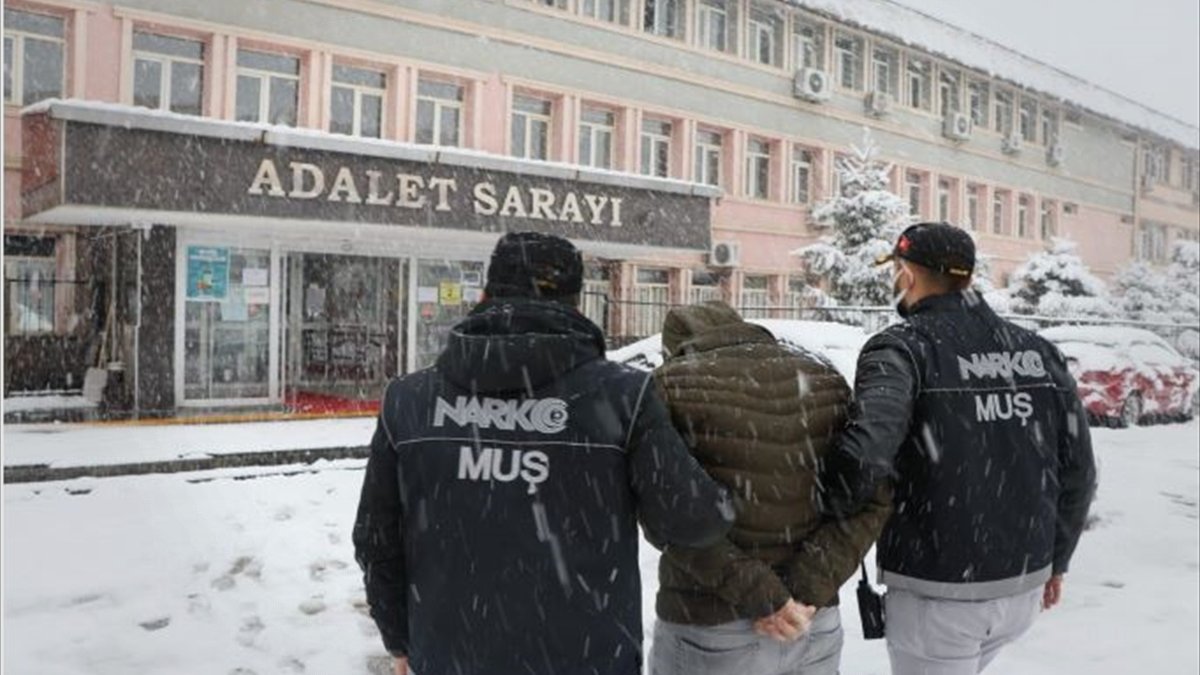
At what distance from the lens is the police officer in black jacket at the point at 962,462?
1.85 m

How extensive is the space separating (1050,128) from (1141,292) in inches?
161

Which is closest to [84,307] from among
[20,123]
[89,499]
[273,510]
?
[20,123]

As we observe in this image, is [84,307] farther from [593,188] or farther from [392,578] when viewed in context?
[392,578]

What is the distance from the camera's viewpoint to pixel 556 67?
13.4 m

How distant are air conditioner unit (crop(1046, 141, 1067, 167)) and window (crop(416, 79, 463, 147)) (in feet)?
42.6

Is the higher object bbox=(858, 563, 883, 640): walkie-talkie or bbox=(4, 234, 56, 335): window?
bbox=(4, 234, 56, 335): window

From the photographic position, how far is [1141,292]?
20.0 m

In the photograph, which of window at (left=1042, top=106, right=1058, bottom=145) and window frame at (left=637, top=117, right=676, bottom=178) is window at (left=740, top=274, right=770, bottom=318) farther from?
window at (left=1042, top=106, right=1058, bottom=145)

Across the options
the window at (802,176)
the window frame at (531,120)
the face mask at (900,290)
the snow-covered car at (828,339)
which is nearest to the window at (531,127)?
the window frame at (531,120)

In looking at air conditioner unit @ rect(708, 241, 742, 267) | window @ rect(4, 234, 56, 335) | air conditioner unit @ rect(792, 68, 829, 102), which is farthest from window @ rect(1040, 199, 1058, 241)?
window @ rect(4, 234, 56, 335)

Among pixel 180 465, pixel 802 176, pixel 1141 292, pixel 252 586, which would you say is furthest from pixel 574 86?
pixel 1141 292

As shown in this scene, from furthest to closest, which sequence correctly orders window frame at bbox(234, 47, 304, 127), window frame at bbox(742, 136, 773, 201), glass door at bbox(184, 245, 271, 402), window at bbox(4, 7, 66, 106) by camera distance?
1. window frame at bbox(742, 136, 773, 201)
2. window frame at bbox(234, 47, 304, 127)
3. glass door at bbox(184, 245, 271, 402)
4. window at bbox(4, 7, 66, 106)

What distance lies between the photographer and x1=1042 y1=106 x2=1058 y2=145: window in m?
19.1

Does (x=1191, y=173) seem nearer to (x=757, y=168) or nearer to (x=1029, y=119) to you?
(x=1029, y=119)
